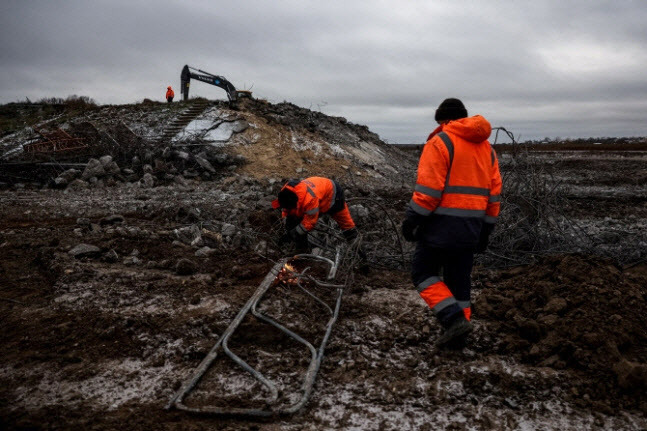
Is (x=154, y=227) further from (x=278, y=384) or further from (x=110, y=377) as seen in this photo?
(x=278, y=384)

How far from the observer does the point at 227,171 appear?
12453mm

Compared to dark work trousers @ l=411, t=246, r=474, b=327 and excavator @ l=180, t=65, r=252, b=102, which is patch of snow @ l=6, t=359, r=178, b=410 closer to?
dark work trousers @ l=411, t=246, r=474, b=327

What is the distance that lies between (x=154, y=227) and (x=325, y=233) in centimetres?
271

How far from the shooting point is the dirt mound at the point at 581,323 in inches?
106

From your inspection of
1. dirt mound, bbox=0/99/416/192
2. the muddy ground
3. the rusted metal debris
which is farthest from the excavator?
the muddy ground

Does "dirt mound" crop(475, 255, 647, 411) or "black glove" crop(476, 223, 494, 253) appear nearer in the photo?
"dirt mound" crop(475, 255, 647, 411)

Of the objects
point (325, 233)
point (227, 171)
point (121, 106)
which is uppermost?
point (121, 106)

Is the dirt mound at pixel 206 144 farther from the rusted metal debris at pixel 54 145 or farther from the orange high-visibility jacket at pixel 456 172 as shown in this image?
the orange high-visibility jacket at pixel 456 172

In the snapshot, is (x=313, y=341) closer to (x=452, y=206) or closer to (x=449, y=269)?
(x=449, y=269)

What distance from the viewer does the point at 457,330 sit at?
3084 mm

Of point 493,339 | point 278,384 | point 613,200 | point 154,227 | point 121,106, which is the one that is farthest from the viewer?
point 121,106

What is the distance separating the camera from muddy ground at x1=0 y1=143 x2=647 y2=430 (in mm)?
2604

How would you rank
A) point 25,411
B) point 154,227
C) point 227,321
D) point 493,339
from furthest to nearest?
point 154,227
point 227,321
point 493,339
point 25,411

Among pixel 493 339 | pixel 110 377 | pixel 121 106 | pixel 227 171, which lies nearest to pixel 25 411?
pixel 110 377
